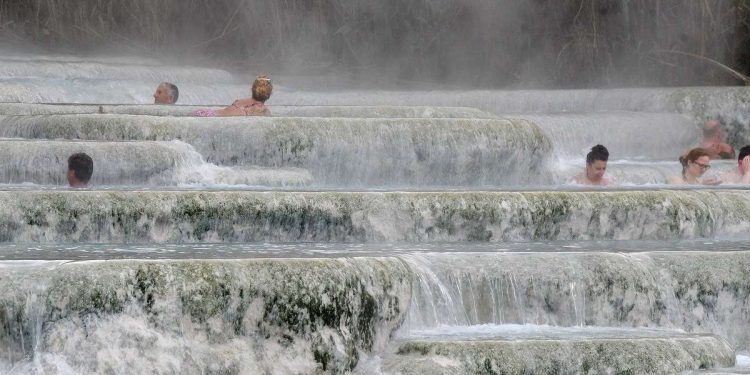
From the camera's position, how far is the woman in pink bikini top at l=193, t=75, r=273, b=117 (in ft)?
39.8

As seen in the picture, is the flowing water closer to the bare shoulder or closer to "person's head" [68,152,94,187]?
"person's head" [68,152,94,187]

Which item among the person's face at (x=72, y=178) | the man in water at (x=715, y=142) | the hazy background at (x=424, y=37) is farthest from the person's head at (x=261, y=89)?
the hazy background at (x=424, y=37)

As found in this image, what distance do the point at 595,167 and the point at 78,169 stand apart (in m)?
4.56

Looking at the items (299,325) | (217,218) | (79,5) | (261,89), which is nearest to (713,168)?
(261,89)

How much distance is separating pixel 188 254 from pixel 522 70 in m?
15.4

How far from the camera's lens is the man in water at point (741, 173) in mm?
12250

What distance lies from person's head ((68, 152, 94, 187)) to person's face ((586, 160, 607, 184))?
14.6 ft

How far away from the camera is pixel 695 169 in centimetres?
1198

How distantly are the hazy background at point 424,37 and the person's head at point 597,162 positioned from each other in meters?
8.38

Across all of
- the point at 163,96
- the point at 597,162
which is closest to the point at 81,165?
the point at 163,96

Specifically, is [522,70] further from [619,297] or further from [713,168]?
[619,297]

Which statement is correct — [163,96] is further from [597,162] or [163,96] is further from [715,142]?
[715,142]

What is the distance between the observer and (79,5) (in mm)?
21734

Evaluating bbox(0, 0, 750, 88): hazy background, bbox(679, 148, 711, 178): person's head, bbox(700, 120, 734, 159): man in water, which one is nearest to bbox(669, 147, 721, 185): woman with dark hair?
bbox(679, 148, 711, 178): person's head
